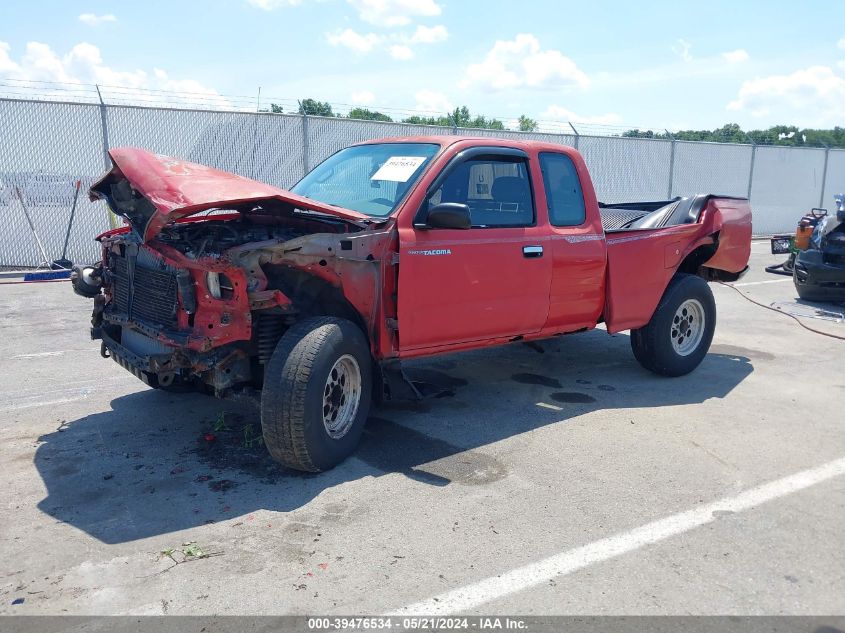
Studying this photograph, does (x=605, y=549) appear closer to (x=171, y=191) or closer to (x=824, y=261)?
(x=171, y=191)

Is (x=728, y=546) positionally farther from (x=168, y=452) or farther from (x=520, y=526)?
(x=168, y=452)

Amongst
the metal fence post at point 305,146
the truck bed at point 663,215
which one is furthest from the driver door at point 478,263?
the metal fence post at point 305,146

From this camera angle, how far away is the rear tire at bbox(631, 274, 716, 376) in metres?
6.83

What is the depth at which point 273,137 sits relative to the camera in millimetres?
15656

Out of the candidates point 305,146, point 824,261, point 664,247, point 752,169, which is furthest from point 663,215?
point 752,169

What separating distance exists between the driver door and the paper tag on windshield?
24cm

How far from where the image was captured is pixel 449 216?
4875 mm

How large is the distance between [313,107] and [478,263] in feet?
38.6

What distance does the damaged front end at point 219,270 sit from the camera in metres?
4.41

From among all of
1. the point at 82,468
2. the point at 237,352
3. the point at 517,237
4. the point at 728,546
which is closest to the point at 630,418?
the point at 517,237

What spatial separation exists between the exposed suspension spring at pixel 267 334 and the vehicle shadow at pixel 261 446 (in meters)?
0.64

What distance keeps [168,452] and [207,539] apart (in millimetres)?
1275

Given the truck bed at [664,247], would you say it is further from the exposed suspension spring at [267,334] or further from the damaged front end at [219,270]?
the exposed suspension spring at [267,334]

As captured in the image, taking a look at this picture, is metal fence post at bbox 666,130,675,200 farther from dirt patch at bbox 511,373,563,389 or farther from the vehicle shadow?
dirt patch at bbox 511,373,563,389
